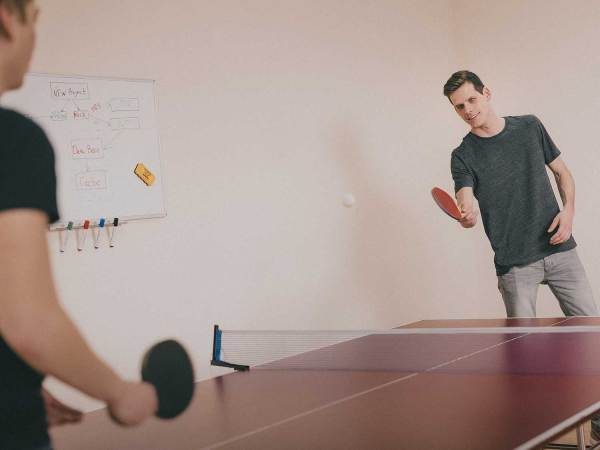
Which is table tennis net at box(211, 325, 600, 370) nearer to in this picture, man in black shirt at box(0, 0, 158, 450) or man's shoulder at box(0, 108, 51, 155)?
man in black shirt at box(0, 0, 158, 450)

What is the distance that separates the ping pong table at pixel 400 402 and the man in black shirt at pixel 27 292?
80cm

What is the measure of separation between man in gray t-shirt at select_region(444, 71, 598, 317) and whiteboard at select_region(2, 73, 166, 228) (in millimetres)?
1584

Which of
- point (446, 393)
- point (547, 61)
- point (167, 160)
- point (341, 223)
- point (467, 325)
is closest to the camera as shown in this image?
point (446, 393)

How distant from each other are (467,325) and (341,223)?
1785mm

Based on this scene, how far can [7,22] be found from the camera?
3.17ft

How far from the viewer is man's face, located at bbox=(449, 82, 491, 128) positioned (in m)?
3.87

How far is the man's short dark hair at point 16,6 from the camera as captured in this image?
96 centimetres

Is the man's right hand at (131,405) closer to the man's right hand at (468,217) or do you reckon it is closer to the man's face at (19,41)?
the man's face at (19,41)

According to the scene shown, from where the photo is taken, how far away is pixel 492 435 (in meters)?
1.57

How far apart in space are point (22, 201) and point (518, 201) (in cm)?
322

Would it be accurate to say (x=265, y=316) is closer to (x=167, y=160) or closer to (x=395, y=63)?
(x=167, y=160)

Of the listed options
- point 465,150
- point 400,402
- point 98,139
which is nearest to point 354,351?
point 400,402

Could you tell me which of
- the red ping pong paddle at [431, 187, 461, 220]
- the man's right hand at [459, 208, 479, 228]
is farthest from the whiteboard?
the man's right hand at [459, 208, 479, 228]

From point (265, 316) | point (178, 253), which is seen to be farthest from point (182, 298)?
point (265, 316)
